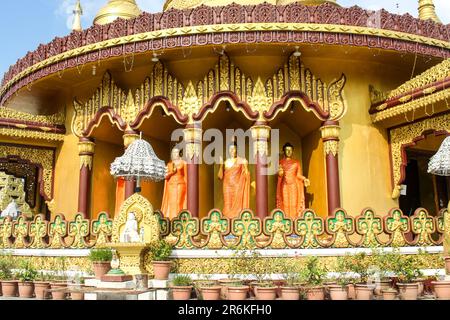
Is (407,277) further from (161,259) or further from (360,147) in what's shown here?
(360,147)

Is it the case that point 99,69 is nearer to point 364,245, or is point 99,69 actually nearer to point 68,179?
point 68,179

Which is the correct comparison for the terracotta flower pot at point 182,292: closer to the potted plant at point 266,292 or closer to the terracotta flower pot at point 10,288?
the potted plant at point 266,292

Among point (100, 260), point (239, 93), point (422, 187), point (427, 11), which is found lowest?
point (100, 260)

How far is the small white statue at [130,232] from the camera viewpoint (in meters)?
7.49

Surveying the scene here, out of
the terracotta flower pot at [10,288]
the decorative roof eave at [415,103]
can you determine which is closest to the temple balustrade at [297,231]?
the terracotta flower pot at [10,288]

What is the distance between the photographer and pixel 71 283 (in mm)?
7629

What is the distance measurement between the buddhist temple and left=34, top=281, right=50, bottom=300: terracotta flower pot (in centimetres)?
91

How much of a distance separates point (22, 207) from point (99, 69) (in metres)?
6.23

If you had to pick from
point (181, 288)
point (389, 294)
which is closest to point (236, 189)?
point (181, 288)

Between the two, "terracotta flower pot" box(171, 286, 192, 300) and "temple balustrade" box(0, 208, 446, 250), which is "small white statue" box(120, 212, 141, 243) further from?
"terracotta flower pot" box(171, 286, 192, 300)

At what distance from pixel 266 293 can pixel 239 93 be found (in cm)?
456

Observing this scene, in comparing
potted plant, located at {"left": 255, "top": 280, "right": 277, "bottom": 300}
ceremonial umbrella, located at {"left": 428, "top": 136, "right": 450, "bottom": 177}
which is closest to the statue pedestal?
potted plant, located at {"left": 255, "top": 280, "right": 277, "bottom": 300}

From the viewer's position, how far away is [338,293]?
664 centimetres
